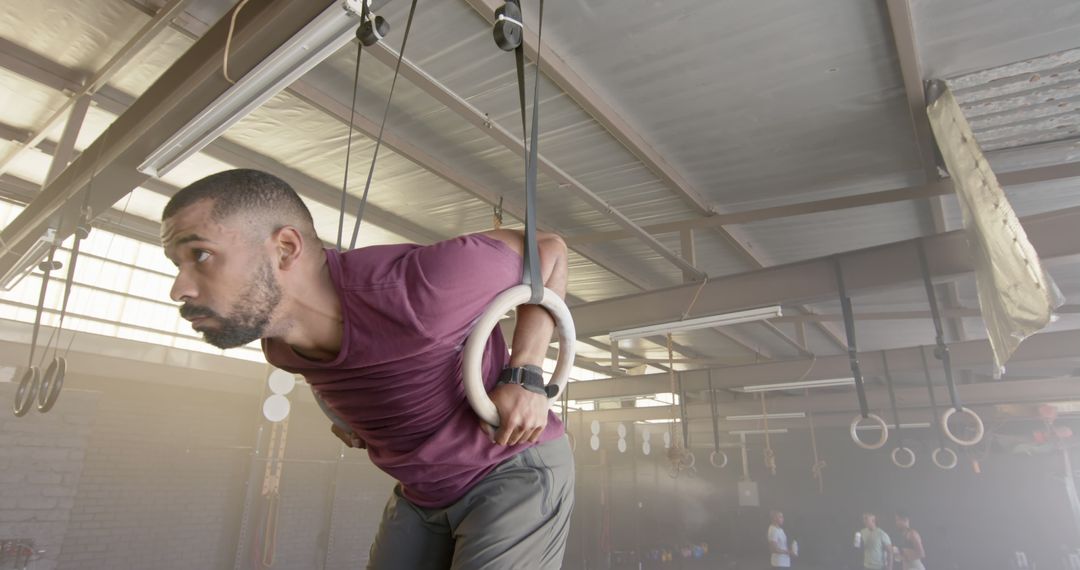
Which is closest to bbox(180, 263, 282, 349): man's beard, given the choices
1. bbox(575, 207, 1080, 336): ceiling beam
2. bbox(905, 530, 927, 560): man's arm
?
bbox(575, 207, 1080, 336): ceiling beam

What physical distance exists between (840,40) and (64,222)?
14.4 ft

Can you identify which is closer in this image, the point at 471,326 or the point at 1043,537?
the point at 471,326

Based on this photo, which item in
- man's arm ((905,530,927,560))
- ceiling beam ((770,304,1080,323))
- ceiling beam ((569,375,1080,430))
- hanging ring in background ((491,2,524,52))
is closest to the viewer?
hanging ring in background ((491,2,524,52))

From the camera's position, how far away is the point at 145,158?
271 centimetres

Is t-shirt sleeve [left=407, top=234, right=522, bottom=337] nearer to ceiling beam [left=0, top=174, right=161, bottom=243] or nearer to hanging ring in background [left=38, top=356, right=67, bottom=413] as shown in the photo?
hanging ring in background [left=38, top=356, right=67, bottom=413]

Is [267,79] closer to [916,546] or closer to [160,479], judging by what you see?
[160,479]

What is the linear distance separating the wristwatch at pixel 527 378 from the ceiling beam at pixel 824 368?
689cm

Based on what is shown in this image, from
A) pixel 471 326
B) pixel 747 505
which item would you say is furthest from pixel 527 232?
pixel 747 505

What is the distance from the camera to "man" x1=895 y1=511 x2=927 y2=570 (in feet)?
31.9

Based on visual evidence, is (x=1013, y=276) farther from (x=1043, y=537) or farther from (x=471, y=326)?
(x=1043, y=537)

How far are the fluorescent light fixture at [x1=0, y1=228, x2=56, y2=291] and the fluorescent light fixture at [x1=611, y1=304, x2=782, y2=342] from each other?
405cm

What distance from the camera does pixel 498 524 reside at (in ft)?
3.54

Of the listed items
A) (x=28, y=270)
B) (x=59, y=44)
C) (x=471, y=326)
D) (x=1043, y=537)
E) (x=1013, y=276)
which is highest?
(x=59, y=44)

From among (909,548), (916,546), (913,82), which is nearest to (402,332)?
(913,82)
